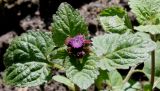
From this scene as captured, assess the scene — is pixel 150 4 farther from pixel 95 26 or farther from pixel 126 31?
pixel 95 26

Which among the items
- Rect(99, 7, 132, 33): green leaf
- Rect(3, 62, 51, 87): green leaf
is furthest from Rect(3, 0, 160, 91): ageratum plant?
Rect(99, 7, 132, 33): green leaf

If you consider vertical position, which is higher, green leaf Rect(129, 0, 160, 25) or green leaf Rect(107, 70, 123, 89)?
green leaf Rect(129, 0, 160, 25)

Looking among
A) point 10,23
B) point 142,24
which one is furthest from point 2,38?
point 142,24

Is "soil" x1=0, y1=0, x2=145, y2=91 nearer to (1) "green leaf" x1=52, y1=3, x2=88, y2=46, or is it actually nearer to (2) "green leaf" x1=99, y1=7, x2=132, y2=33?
(2) "green leaf" x1=99, y1=7, x2=132, y2=33

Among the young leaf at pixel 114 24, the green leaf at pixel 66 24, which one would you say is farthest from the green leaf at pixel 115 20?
the green leaf at pixel 66 24

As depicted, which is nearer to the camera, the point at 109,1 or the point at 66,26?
the point at 66,26

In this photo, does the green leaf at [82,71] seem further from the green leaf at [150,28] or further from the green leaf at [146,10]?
the green leaf at [146,10]
